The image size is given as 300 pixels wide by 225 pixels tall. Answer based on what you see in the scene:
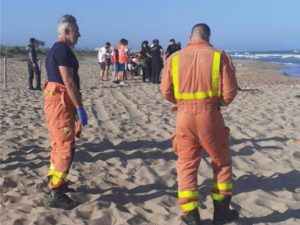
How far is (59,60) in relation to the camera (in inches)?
194

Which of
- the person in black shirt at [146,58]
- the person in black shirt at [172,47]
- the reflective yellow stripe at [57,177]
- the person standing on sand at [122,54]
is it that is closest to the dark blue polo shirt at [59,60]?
the reflective yellow stripe at [57,177]

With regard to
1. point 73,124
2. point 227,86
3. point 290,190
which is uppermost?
point 227,86

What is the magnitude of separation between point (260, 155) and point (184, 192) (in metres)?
3.04

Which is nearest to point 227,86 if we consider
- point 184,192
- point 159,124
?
point 184,192

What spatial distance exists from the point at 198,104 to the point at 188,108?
96mm

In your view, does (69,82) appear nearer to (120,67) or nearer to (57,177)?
(57,177)

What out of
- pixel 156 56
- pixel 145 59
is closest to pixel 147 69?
pixel 145 59

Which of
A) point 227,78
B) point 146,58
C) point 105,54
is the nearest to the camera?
point 227,78

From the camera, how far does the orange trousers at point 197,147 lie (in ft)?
14.6

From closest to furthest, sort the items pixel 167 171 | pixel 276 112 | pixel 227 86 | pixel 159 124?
pixel 227 86, pixel 167 171, pixel 159 124, pixel 276 112

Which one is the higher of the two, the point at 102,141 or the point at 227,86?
the point at 227,86

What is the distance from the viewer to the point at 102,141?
8.09m

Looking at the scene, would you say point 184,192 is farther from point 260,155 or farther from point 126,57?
point 126,57

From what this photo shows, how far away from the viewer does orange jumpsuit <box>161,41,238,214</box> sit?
4398mm
